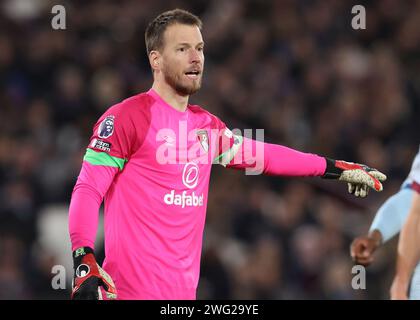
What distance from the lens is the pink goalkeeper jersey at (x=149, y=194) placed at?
439 cm

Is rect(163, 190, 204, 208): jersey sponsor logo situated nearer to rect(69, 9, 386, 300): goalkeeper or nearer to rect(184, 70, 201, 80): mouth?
rect(69, 9, 386, 300): goalkeeper

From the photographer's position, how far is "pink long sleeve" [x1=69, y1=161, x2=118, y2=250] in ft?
13.7

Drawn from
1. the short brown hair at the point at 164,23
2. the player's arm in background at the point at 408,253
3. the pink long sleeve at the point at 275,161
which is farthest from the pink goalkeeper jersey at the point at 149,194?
the player's arm in background at the point at 408,253

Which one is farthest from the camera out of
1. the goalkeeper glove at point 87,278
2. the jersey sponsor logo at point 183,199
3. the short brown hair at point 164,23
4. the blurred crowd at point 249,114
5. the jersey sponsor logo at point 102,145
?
the blurred crowd at point 249,114

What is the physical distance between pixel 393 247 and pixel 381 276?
1.09 ft

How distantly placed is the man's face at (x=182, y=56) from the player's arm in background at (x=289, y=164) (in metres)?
0.39

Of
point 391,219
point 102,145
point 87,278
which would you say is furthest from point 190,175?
point 391,219

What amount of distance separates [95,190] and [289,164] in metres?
1.16

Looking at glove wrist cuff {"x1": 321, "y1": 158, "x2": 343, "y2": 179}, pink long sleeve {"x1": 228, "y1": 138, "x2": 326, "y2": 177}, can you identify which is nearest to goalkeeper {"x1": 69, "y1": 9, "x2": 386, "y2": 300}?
pink long sleeve {"x1": 228, "y1": 138, "x2": 326, "y2": 177}

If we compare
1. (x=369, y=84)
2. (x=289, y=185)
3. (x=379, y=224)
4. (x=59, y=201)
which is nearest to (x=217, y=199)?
(x=289, y=185)

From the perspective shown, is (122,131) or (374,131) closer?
(122,131)

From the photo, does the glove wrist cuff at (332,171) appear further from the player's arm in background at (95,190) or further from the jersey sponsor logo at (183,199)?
the player's arm in background at (95,190)

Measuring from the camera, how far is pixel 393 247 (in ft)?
28.6
